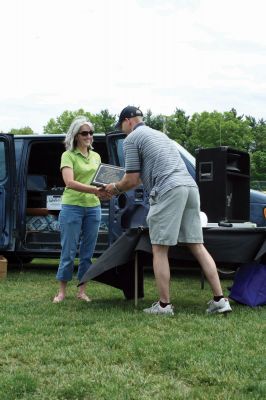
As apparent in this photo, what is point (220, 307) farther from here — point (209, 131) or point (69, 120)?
point (69, 120)

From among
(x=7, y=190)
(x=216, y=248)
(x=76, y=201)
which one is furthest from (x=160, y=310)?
(x=7, y=190)

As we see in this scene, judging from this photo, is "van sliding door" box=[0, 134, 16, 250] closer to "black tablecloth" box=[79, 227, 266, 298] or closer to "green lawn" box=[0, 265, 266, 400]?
"green lawn" box=[0, 265, 266, 400]

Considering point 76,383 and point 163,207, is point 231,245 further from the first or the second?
point 76,383

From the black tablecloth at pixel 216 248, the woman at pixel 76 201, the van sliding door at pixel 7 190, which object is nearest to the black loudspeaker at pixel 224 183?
the black tablecloth at pixel 216 248

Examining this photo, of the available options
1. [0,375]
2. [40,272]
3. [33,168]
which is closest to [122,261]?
[0,375]

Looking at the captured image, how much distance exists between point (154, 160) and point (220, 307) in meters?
1.28

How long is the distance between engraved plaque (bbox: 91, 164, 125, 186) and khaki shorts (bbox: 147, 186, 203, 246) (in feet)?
1.78

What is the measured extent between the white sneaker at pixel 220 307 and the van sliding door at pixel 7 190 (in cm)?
379

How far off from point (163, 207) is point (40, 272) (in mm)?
4182

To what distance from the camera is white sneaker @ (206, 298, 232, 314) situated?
4793mm

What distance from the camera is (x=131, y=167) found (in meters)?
4.88

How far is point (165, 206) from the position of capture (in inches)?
187

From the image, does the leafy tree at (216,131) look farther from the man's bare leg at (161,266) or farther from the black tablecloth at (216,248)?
the man's bare leg at (161,266)

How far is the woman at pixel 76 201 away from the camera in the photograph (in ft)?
18.2
